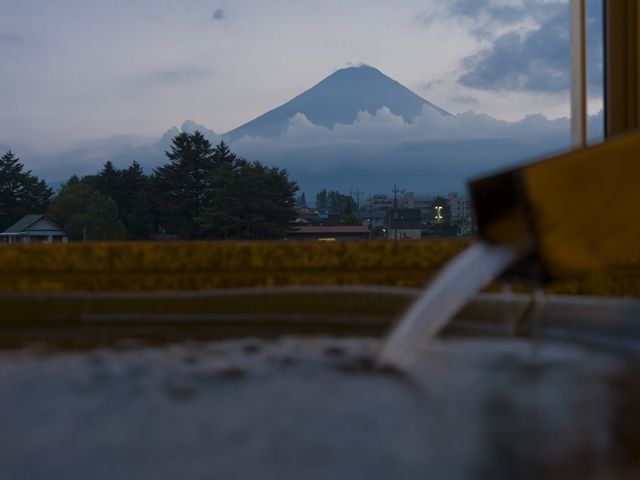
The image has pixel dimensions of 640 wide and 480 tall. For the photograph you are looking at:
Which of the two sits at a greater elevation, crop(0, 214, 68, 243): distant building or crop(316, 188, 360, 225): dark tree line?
crop(316, 188, 360, 225): dark tree line

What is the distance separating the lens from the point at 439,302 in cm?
188

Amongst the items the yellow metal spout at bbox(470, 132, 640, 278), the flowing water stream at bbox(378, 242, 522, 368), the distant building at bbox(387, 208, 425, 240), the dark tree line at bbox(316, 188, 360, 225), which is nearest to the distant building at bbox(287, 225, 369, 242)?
the dark tree line at bbox(316, 188, 360, 225)

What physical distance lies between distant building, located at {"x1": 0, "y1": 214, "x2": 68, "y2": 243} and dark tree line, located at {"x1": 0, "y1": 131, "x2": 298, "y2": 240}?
132 centimetres

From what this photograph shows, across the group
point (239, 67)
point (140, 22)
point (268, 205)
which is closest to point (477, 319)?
point (140, 22)

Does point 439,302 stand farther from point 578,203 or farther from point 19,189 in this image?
point 19,189

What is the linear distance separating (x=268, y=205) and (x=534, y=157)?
43.4 m

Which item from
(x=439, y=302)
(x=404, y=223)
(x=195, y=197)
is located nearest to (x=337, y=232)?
(x=404, y=223)

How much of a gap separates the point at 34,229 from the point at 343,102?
466 feet

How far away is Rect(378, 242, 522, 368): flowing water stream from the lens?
1832 mm

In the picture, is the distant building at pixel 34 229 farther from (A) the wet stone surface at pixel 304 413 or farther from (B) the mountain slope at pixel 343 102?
(B) the mountain slope at pixel 343 102

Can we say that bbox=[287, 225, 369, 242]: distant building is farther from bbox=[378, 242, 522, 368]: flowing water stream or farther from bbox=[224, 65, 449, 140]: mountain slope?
bbox=[224, 65, 449, 140]: mountain slope

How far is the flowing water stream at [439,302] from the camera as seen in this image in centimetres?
183

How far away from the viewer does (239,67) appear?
5975 cm

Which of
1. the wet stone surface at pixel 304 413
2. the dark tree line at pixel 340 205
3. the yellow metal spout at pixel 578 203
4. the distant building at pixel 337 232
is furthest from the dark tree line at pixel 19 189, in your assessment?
the yellow metal spout at pixel 578 203
